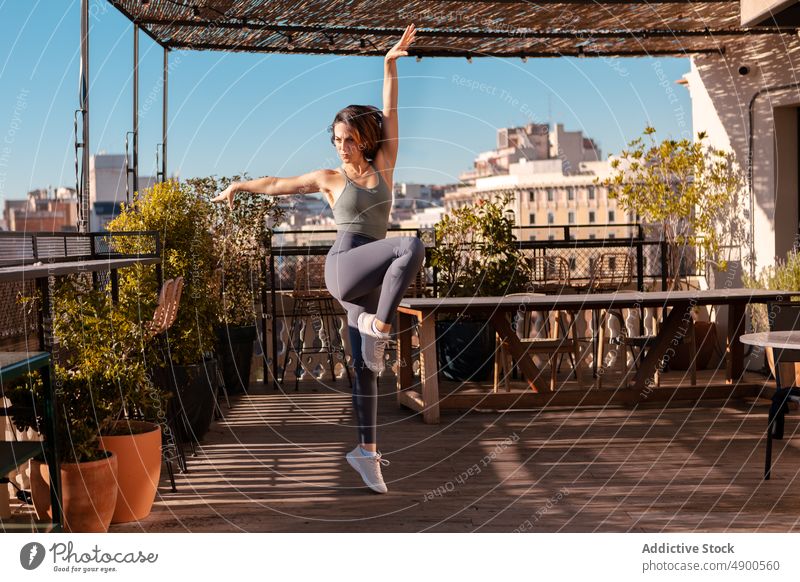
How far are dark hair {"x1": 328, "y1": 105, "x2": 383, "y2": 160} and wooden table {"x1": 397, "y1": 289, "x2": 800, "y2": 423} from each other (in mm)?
2565

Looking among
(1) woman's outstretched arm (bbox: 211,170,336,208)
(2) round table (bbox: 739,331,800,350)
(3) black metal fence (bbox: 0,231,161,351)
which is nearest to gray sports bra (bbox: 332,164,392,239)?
(1) woman's outstretched arm (bbox: 211,170,336,208)

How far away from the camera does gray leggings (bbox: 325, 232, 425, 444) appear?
3.70 metres

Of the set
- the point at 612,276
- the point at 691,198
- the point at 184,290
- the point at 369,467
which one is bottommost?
the point at 369,467

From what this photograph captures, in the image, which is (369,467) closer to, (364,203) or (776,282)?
(364,203)

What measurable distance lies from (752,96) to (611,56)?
4.35ft

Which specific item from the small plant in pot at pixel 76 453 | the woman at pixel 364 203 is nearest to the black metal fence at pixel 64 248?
the small plant in pot at pixel 76 453

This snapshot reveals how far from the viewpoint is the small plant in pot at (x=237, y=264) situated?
765 centimetres

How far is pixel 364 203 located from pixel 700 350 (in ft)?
17.9

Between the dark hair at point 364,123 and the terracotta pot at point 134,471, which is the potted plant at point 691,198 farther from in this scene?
the terracotta pot at point 134,471

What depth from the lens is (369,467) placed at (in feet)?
15.0

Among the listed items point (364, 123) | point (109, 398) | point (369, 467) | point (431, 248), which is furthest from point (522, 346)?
point (109, 398)

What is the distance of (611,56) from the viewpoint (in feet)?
30.2
